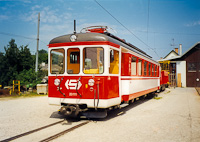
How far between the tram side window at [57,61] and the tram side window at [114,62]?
171cm

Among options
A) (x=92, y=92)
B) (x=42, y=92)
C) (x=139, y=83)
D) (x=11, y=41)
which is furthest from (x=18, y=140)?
(x=11, y=41)

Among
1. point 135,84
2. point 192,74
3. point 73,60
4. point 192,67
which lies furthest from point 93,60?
point 192,67

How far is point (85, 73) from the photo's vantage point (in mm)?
→ 6770

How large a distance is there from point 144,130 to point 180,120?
6.66ft

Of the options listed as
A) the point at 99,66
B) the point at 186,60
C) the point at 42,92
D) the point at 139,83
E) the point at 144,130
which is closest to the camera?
the point at 144,130

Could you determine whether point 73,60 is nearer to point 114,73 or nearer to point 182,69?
point 114,73

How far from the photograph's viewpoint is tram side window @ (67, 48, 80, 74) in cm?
702

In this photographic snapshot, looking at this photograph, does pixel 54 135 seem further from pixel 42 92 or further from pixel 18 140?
pixel 42 92

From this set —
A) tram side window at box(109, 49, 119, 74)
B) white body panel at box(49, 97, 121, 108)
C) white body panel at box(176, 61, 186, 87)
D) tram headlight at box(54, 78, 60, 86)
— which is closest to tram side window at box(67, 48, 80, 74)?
tram headlight at box(54, 78, 60, 86)

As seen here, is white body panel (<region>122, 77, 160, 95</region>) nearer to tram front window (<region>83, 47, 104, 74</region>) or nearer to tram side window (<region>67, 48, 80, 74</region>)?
tram front window (<region>83, 47, 104, 74</region>)

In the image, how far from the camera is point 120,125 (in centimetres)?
634

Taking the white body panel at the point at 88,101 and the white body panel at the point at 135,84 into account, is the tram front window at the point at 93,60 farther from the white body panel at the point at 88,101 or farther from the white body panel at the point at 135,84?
the white body panel at the point at 135,84

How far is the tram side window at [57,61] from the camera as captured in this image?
23.7ft

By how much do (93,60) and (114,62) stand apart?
0.87 m
